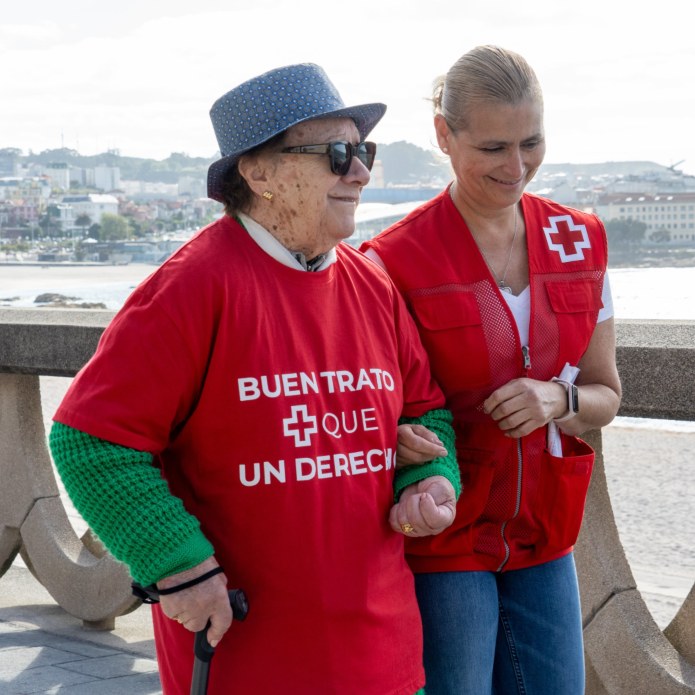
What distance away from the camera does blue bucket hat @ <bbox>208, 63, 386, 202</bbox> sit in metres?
2.09

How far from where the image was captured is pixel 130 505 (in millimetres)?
1955

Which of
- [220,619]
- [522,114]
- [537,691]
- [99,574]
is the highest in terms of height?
[522,114]

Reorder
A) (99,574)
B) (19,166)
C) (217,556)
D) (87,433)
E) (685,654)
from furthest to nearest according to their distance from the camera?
(19,166) < (99,574) < (685,654) < (217,556) < (87,433)

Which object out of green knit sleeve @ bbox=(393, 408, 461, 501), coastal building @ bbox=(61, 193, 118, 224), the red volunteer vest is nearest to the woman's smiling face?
the red volunteer vest

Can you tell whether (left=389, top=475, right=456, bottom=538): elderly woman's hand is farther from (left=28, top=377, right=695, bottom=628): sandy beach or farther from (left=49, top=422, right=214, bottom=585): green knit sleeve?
(left=28, top=377, right=695, bottom=628): sandy beach

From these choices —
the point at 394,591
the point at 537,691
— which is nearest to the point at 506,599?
the point at 537,691

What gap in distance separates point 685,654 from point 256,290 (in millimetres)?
1765

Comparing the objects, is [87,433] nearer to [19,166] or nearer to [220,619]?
[220,619]

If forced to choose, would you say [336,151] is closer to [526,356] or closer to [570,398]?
[526,356]

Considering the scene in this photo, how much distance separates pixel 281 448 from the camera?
6.61 ft

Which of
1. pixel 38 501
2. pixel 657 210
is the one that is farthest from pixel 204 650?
pixel 657 210

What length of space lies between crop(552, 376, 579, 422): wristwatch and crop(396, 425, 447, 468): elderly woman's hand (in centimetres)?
32

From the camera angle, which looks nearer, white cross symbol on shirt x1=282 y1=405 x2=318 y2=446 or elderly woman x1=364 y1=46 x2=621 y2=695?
white cross symbol on shirt x1=282 y1=405 x2=318 y2=446

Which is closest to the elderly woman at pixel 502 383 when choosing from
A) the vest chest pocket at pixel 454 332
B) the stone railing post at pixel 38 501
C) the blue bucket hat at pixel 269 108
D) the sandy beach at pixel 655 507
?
the vest chest pocket at pixel 454 332
